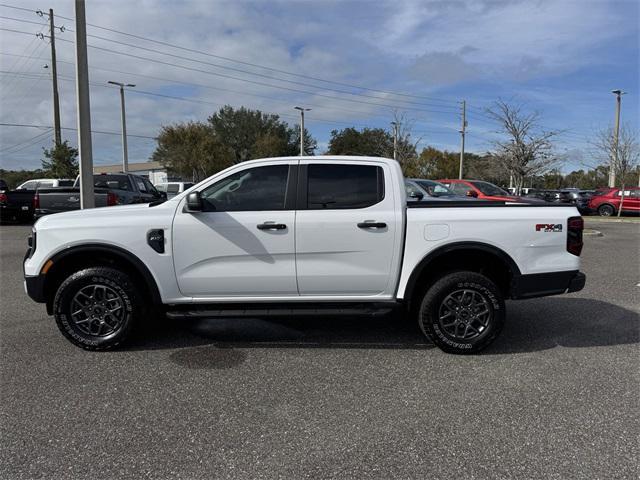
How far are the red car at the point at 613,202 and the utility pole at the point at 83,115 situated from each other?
22.9 metres

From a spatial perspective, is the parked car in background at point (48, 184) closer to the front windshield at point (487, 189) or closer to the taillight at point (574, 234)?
the front windshield at point (487, 189)

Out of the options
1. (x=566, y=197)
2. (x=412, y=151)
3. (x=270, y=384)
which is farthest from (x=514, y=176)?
(x=270, y=384)

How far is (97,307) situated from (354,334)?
2.57m

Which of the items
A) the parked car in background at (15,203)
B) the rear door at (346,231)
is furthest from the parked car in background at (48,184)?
the rear door at (346,231)

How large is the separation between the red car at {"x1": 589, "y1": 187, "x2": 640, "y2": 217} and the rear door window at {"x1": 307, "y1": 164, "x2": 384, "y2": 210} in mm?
23055

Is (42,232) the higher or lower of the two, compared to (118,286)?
higher

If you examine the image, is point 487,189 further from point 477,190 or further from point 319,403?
point 319,403

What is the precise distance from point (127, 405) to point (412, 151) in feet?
125

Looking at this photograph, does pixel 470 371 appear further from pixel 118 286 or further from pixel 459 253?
pixel 118 286

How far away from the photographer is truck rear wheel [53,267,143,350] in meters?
4.43

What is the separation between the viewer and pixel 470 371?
162 inches

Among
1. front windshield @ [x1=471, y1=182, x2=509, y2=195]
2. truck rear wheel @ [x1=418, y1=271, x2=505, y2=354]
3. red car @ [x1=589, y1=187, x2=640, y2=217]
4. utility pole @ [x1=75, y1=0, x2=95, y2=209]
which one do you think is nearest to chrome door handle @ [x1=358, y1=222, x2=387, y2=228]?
truck rear wheel @ [x1=418, y1=271, x2=505, y2=354]

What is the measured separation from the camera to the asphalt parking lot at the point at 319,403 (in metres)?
2.81

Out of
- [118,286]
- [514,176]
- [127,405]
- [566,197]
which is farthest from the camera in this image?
[566,197]
